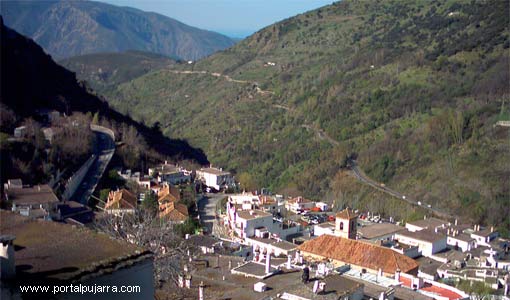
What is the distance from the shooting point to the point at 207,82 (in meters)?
61.8

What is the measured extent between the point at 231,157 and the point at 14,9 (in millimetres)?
153782

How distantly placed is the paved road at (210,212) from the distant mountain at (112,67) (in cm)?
5387

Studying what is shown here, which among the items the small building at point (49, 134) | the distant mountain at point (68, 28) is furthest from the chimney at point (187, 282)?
the distant mountain at point (68, 28)

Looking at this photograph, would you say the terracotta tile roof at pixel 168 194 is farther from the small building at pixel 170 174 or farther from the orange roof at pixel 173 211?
the small building at pixel 170 174

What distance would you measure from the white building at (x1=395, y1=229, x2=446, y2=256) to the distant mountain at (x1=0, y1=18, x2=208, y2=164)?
12323 mm

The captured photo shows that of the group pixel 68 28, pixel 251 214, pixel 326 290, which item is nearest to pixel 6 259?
pixel 326 290

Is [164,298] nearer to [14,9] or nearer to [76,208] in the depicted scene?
[76,208]

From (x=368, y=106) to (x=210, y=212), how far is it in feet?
71.0

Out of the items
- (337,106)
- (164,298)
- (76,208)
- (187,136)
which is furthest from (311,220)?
(187,136)

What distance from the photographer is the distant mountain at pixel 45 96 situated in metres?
26.2

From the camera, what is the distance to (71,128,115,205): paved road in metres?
20.1

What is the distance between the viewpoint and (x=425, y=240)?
61.1 ft

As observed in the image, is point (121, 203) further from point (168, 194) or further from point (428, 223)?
point (428, 223)

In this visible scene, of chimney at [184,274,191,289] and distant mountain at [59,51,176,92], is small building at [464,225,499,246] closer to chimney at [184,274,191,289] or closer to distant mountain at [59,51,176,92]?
chimney at [184,274,191,289]
